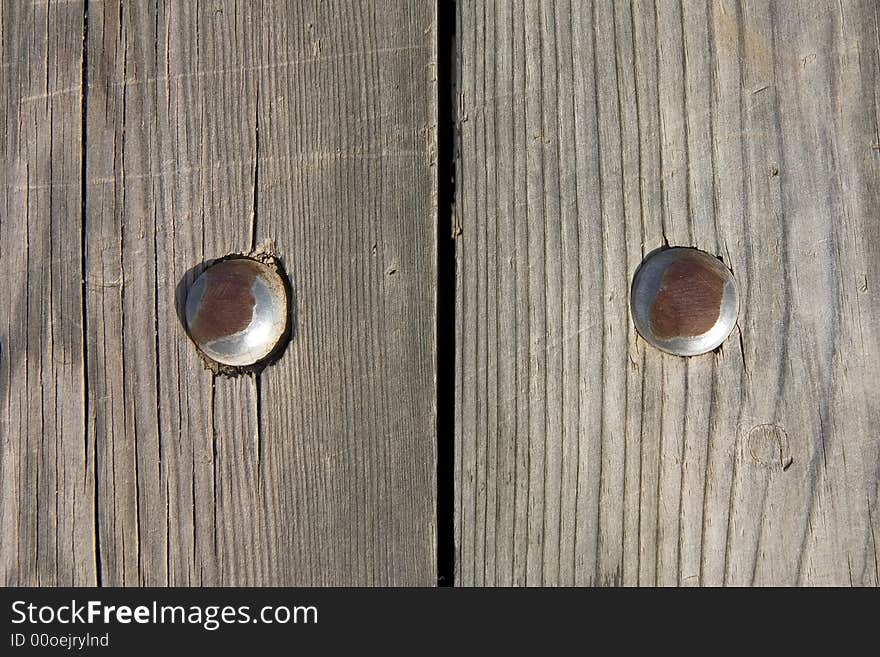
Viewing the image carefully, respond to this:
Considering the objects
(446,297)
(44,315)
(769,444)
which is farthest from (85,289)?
(769,444)

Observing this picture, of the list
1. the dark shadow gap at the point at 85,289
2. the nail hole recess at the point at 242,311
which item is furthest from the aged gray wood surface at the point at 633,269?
the dark shadow gap at the point at 85,289

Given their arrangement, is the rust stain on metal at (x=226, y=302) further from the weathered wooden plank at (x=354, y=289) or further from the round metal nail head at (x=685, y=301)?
the round metal nail head at (x=685, y=301)

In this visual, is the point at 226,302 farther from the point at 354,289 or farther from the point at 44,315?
the point at 44,315

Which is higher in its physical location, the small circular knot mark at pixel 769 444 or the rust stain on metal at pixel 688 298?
the rust stain on metal at pixel 688 298

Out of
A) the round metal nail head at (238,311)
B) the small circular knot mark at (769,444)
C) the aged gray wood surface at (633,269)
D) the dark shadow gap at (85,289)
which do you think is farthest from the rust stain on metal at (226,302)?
the small circular knot mark at (769,444)

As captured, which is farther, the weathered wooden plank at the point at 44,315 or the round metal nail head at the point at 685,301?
the weathered wooden plank at the point at 44,315

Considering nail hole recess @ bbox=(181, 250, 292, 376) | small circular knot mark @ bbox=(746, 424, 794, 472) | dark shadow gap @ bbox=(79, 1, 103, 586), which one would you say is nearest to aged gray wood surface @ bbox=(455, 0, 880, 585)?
small circular knot mark @ bbox=(746, 424, 794, 472)

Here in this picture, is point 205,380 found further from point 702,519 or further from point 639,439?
point 702,519

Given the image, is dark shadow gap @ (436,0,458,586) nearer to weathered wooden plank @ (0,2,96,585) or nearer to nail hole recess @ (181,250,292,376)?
nail hole recess @ (181,250,292,376)
